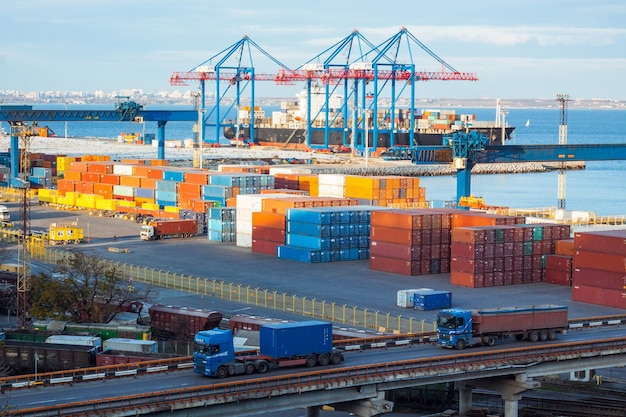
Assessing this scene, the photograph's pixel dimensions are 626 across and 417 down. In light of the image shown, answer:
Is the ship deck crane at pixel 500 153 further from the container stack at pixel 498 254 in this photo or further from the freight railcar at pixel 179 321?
the freight railcar at pixel 179 321

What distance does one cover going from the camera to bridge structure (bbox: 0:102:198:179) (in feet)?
287

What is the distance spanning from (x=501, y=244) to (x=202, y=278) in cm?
1450

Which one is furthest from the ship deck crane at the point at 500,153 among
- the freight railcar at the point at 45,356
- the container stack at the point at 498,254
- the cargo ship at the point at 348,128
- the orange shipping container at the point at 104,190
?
the cargo ship at the point at 348,128

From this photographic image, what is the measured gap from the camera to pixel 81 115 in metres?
94.2

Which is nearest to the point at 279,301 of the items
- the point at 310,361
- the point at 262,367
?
the point at 310,361

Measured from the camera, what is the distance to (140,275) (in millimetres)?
55406

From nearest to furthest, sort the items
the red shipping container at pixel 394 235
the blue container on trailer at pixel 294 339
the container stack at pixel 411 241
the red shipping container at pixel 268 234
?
1. the blue container on trailer at pixel 294 339
2. the red shipping container at pixel 394 235
3. the container stack at pixel 411 241
4. the red shipping container at pixel 268 234

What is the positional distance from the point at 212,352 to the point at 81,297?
1686cm

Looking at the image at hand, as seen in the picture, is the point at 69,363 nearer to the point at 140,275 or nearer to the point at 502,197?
the point at 140,275

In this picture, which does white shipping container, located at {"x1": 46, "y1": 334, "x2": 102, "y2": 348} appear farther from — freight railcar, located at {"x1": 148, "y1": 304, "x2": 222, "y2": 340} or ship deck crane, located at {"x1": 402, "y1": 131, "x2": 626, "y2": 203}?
ship deck crane, located at {"x1": 402, "y1": 131, "x2": 626, "y2": 203}

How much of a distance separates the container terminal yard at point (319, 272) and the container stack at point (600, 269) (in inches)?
2.4

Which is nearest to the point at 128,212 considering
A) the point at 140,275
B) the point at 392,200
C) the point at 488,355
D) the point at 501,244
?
the point at 392,200

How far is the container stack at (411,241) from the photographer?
5478cm

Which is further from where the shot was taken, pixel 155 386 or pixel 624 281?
pixel 624 281
